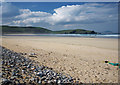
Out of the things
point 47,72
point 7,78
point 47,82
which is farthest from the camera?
point 47,72

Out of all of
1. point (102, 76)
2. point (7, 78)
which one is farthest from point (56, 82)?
point (102, 76)

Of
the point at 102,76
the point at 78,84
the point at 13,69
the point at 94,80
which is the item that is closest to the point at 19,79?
the point at 13,69

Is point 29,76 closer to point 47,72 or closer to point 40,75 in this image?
point 40,75

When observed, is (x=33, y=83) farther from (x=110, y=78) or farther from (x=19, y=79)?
(x=110, y=78)

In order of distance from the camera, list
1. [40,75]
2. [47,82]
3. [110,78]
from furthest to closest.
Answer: [110,78], [40,75], [47,82]

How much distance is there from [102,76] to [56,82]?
8.64 feet

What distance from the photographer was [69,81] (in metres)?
4.66

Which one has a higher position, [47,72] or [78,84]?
[47,72]

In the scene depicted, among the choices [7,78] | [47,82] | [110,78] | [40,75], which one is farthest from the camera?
[110,78]

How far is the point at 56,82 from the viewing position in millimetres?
4418

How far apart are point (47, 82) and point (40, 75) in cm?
50

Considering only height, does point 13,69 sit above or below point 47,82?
above

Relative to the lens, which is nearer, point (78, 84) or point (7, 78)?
point (7, 78)

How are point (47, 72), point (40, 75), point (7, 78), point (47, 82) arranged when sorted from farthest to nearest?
point (47, 72) → point (40, 75) → point (47, 82) → point (7, 78)
